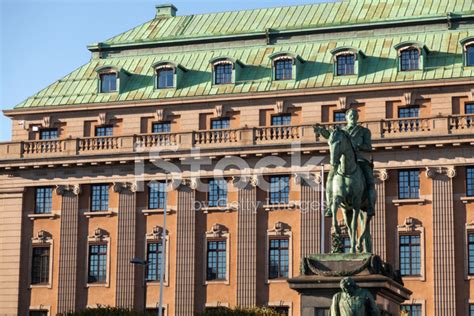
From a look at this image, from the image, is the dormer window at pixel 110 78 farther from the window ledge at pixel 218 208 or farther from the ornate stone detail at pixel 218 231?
the ornate stone detail at pixel 218 231

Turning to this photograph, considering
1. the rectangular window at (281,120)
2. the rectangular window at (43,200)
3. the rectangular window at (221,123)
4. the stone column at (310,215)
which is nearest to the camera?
the stone column at (310,215)

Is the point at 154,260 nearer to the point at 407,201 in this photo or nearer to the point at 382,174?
the point at 382,174

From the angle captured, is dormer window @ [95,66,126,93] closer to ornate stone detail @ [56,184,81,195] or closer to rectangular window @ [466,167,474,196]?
ornate stone detail @ [56,184,81,195]

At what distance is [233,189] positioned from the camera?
250 feet

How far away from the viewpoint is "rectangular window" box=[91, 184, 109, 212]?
79375 millimetres

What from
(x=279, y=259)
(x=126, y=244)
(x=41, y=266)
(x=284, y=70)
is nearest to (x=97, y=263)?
(x=126, y=244)

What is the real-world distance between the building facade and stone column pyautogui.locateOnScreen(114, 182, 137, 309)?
9 cm

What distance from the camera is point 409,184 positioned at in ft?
238

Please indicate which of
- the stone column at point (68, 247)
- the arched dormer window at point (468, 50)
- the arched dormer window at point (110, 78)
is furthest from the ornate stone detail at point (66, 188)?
the arched dormer window at point (468, 50)

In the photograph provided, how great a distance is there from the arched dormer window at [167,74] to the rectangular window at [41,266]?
12934 millimetres

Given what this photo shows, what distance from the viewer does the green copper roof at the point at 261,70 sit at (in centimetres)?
7538

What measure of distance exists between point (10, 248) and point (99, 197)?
6.76 m

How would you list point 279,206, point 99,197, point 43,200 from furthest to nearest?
point 43,200 < point 99,197 < point 279,206

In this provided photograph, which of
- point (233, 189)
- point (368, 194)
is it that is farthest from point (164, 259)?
point (368, 194)
